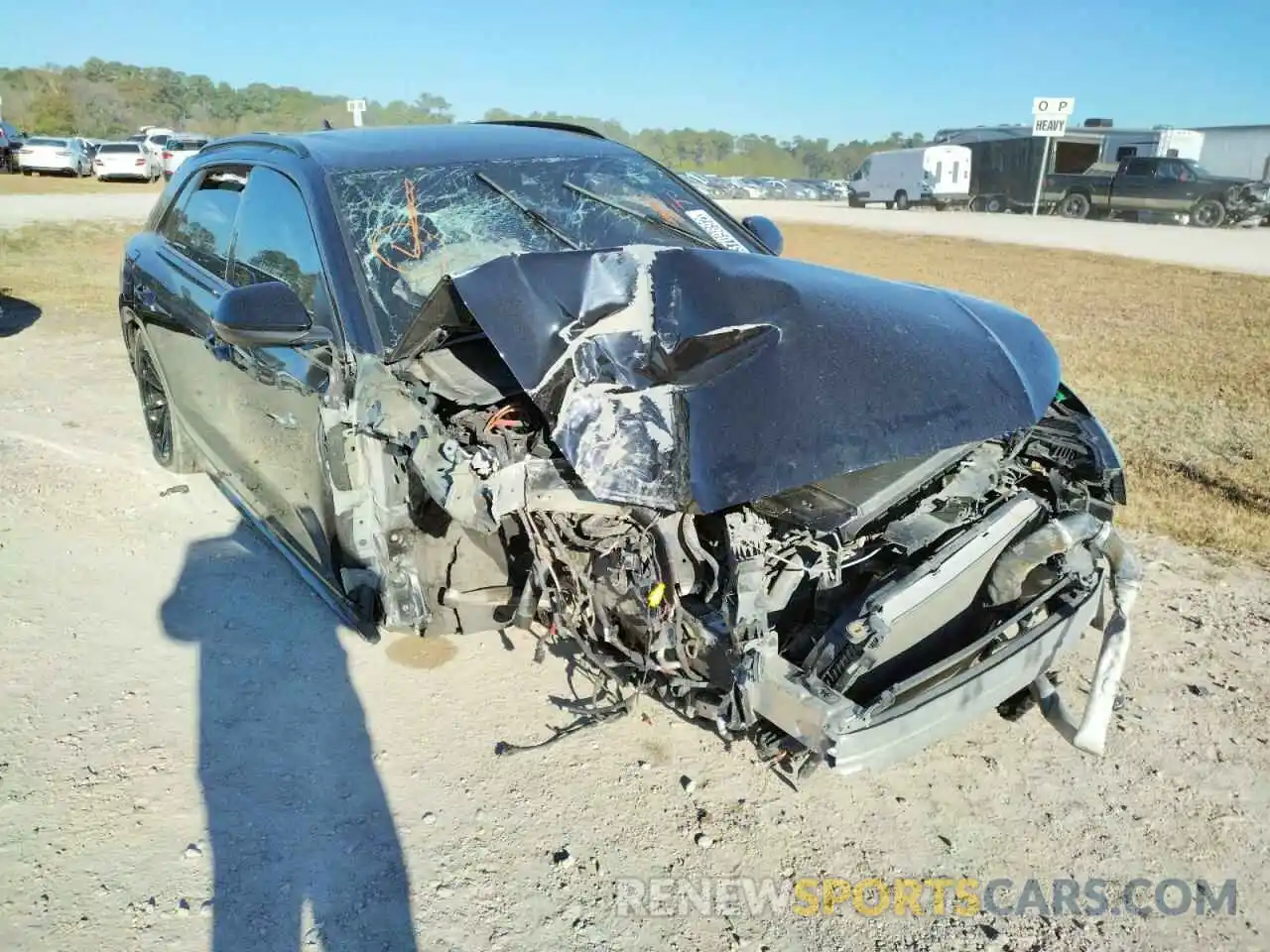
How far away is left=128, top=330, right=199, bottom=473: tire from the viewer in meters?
4.67

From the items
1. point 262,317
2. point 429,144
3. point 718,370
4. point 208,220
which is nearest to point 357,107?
point 208,220

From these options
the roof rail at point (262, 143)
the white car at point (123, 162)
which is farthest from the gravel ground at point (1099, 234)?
the white car at point (123, 162)

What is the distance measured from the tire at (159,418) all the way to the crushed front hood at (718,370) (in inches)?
103

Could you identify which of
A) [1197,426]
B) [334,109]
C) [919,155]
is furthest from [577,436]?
[334,109]

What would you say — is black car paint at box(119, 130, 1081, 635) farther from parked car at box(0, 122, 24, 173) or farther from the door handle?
parked car at box(0, 122, 24, 173)

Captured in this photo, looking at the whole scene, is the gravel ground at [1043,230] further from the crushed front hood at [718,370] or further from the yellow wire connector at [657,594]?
the yellow wire connector at [657,594]

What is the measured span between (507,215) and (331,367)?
3.19ft

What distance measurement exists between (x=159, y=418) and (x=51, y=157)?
1162 inches

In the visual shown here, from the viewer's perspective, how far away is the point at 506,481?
2279 millimetres

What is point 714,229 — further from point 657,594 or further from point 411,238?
point 657,594

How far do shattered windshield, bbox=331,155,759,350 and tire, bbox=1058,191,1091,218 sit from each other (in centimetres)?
2866

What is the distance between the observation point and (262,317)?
8.96 ft

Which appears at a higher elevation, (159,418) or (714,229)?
(714,229)

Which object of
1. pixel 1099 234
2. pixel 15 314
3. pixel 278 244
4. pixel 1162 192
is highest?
pixel 1162 192
